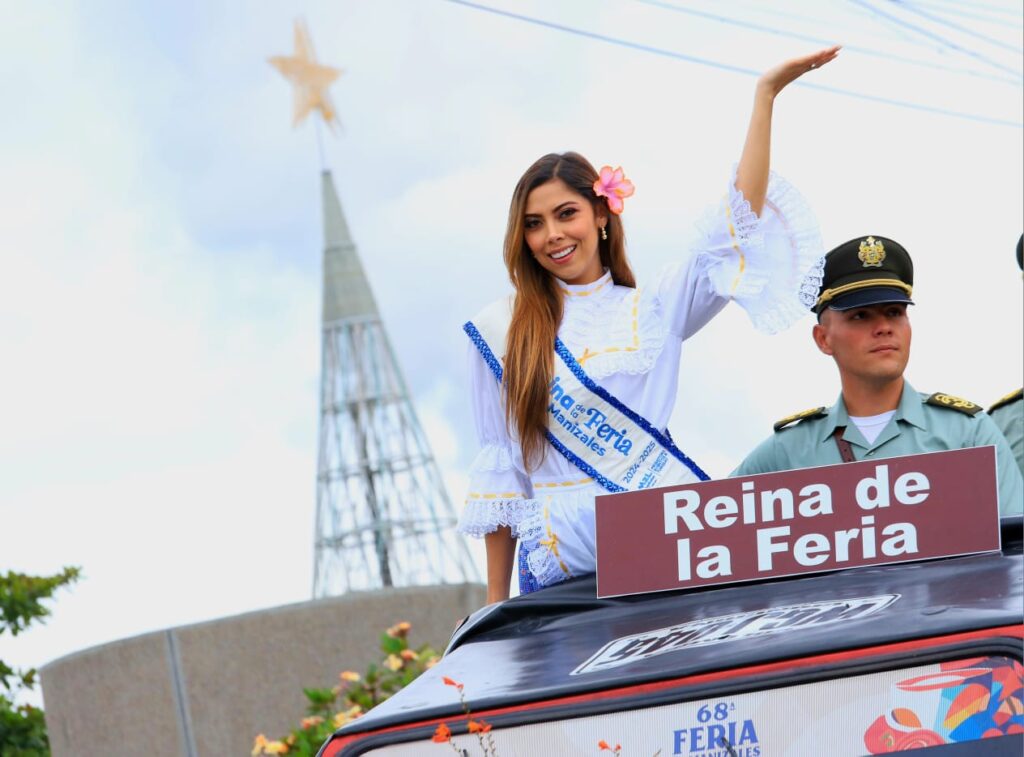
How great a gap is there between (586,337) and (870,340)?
2.38 ft

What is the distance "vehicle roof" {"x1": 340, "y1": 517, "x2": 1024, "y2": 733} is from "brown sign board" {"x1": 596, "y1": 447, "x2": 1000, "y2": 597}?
0.04 meters

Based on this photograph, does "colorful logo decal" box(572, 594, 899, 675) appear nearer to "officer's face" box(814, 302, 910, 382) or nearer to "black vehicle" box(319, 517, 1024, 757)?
"black vehicle" box(319, 517, 1024, 757)

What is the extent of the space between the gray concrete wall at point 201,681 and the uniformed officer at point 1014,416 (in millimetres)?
3570

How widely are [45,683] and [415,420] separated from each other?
27.0 meters

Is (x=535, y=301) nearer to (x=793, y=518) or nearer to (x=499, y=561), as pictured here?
(x=499, y=561)

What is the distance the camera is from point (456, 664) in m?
3.16

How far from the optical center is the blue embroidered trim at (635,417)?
3.86 meters

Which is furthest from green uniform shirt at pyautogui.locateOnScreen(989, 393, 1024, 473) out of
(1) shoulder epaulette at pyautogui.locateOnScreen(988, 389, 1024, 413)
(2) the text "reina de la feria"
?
(2) the text "reina de la feria"

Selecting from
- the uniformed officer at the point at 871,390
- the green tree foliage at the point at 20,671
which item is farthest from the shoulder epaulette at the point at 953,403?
the green tree foliage at the point at 20,671

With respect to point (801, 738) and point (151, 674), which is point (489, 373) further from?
point (151, 674)

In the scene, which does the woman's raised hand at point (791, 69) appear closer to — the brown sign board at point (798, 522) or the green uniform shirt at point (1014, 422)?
the brown sign board at point (798, 522)

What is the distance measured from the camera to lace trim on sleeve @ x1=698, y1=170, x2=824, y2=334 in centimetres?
379

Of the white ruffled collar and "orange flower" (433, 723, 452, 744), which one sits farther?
the white ruffled collar

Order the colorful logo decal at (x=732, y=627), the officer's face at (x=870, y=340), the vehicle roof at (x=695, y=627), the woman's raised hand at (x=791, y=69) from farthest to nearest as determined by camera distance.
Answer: the officer's face at (x=870, y=340)
the woman's raised hand at (x=791, y=69)
the colorful logo decal at (x=732, y=627)
the vehicle roof at (x=695, y=627)
